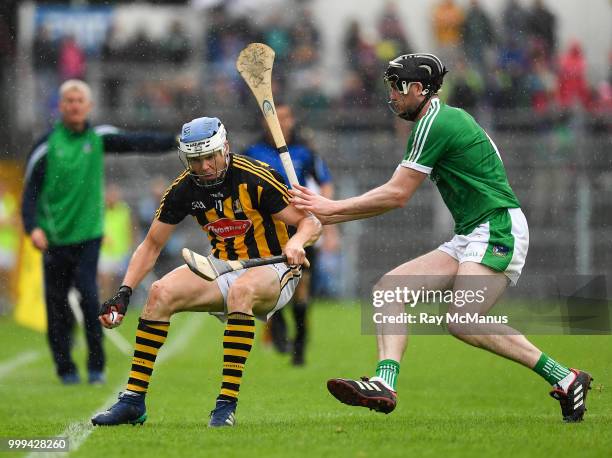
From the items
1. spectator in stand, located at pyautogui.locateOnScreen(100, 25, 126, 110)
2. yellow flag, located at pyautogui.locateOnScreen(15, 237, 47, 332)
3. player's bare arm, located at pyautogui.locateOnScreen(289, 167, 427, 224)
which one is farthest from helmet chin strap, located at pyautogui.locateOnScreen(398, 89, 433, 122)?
spectator in stand, located at pyautogui.locateOnScreen(100, 25, 126, 110)

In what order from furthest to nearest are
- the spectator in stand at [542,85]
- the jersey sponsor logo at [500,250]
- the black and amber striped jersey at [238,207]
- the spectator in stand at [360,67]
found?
the spectator in stand at [360,67]
the spectator in stand at [542,85]
the black and amber striped jersey at [238,207]
the jersey sponsor logo at [500,250]

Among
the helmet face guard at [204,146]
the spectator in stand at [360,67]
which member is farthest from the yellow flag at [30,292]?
the spectator in stand at [360,67]

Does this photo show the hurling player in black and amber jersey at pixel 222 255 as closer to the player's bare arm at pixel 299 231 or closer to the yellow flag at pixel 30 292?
the player's bare arm at pixel 299 231

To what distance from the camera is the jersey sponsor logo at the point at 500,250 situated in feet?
21.1

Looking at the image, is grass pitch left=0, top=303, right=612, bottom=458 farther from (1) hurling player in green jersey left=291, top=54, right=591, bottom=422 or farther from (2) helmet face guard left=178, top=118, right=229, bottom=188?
(2) helmet face guard left=178, top=118, right=229, bottom=188

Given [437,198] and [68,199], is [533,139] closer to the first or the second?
[437,198]

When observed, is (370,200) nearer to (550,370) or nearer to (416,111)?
(416,111)

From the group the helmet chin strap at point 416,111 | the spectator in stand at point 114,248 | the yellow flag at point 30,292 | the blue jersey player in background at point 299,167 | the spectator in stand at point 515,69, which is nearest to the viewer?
the helmet chin strap at point 416,111

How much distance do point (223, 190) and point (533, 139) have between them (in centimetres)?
1121

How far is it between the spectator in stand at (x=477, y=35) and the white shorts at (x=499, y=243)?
9894 millimetres

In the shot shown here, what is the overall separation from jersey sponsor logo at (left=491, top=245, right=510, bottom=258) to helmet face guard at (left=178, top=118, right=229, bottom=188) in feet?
4.82

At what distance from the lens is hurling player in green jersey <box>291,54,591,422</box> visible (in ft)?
21.1

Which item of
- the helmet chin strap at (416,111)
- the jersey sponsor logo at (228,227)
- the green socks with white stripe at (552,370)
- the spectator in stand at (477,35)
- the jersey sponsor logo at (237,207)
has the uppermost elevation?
the spectator in stand at (477,35)

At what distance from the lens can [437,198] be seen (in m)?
17.8
